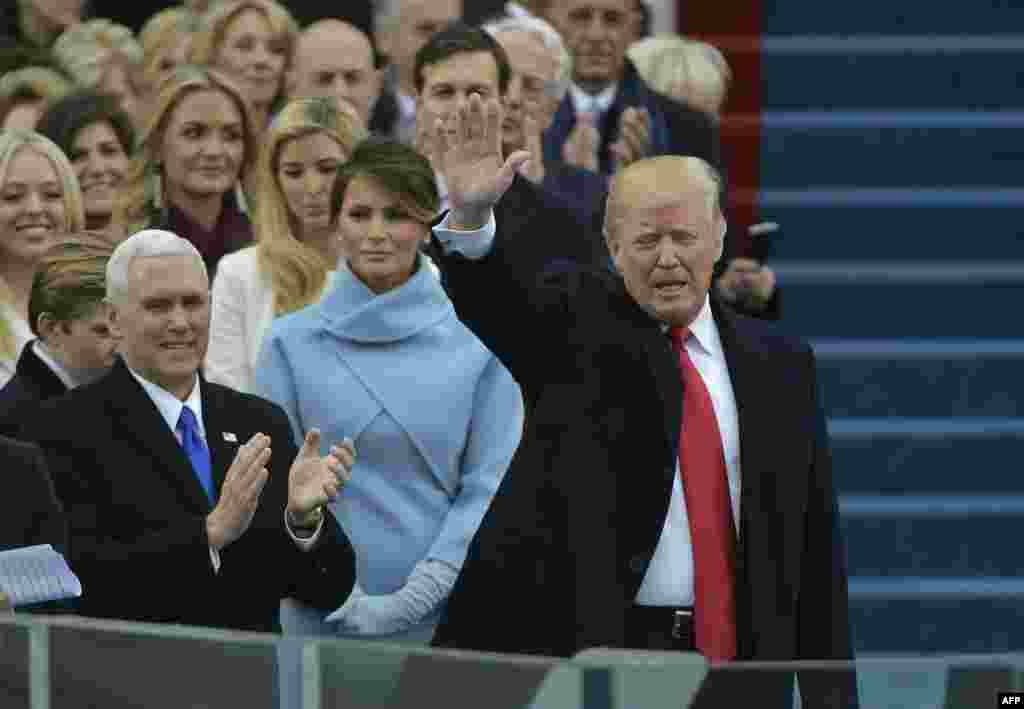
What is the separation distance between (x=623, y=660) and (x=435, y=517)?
250 cm

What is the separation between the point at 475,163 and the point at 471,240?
138mm

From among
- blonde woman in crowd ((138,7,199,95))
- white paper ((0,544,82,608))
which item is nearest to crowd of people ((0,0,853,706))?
white paper ((0,544,82,608))

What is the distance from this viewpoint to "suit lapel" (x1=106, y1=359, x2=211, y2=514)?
190 inches

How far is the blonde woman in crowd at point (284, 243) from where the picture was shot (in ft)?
20.1

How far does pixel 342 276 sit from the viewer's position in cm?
568

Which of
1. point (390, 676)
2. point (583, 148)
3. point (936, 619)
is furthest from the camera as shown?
point (936, 619)

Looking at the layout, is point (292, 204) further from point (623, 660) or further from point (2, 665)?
point (623, 660)

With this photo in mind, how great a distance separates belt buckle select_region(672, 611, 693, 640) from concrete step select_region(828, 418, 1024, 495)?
4.18 metres

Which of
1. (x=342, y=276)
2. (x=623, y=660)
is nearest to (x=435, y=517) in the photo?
(x=342, y=276)

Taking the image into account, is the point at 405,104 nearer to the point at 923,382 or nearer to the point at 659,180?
the point at 923,382

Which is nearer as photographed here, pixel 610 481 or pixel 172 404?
pixel 610 481

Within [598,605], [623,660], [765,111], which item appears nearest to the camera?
[623,660]

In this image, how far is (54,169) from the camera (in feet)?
20.2

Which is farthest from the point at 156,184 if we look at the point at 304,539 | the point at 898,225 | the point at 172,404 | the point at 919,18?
the point at 919,18
